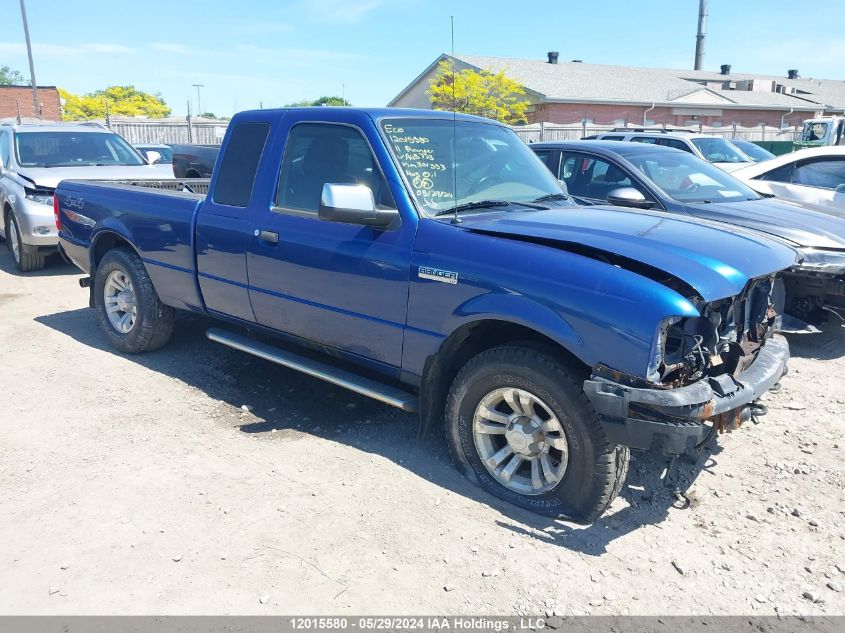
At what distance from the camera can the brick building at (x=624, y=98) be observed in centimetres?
3447

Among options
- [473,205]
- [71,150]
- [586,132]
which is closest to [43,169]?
[71,150]

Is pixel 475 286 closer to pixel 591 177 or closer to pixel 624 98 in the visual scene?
pixel 591 177

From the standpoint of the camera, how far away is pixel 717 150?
12.5 meters

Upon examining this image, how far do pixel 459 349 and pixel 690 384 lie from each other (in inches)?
48.6

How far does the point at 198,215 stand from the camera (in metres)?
5.04

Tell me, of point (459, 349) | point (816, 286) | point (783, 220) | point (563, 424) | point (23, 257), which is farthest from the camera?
point (23, 257)

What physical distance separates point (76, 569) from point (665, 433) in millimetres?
2698

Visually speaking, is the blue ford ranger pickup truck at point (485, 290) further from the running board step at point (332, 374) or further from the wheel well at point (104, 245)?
the wheel well at point (104, 245)

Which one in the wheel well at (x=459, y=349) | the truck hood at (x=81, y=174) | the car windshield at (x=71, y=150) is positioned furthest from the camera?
the car windshield at (x=71, y=150)

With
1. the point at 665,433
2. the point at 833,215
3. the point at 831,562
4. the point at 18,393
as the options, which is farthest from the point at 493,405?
the point at 833,215

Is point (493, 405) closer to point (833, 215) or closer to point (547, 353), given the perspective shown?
point (547, 353)

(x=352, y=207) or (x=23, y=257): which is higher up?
(x=352, y=207)

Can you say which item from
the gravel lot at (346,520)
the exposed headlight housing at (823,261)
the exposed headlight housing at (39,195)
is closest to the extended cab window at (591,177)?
the exposed headlight housing at (823,261)

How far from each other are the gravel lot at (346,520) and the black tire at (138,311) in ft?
2.21
